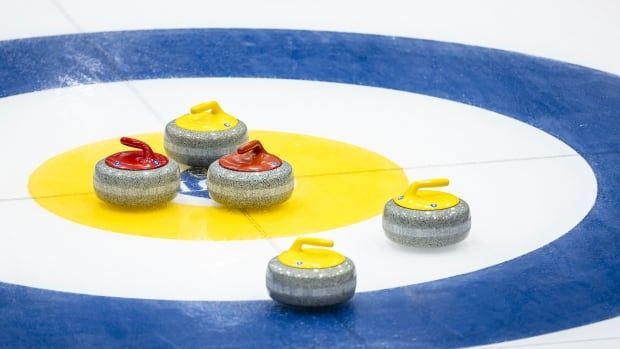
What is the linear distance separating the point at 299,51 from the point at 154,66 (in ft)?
4.03

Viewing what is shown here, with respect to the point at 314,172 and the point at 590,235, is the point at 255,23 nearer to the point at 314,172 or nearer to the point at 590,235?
the point at 314,172

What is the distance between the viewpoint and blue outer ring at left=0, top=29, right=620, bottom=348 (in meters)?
7.55

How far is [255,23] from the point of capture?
45.4 ft

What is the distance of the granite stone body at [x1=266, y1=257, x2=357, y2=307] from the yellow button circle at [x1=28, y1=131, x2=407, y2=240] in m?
1.23

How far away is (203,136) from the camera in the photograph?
9.70 meters

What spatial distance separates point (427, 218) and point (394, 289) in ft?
2.07

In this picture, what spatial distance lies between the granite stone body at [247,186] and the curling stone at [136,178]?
25 cm

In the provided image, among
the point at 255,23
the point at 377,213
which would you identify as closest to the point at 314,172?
the point at 377,213

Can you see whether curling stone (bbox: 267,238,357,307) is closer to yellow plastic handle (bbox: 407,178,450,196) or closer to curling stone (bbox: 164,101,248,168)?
yellow plastic handle (bbox: 407,178,450,196)

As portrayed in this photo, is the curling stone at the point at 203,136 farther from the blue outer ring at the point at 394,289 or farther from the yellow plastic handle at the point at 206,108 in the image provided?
the blue outer ring at the point at 394,289

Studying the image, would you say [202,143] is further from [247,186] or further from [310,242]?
[310,242]

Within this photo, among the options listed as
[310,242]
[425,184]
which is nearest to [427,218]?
[425,184]

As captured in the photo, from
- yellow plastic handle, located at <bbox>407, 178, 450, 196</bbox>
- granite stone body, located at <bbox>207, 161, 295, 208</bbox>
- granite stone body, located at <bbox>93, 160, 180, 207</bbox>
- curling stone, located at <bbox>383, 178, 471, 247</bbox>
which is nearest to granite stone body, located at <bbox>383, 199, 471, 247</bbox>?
curling stone, located at <bbox>383, 178, 471, 247</bbox>

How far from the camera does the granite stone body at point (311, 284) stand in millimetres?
7668
